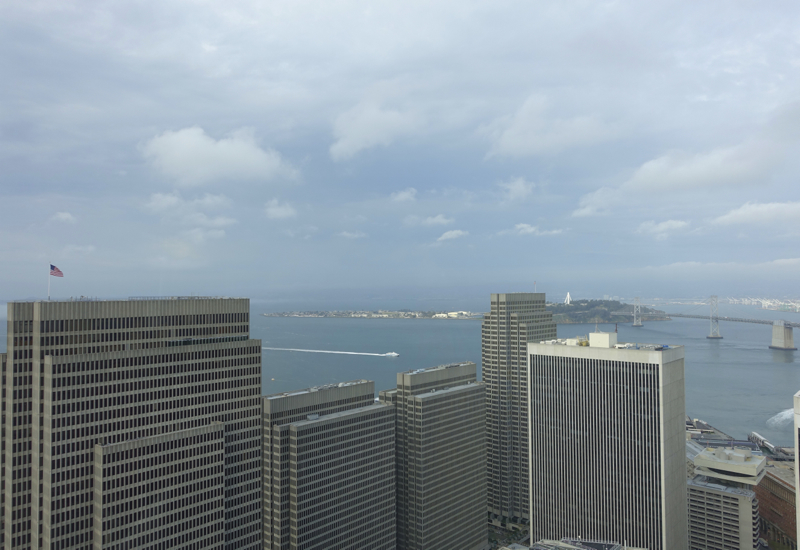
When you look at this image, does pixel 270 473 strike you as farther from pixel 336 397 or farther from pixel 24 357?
pixel 24 357

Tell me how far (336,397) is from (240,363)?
87.1 ft

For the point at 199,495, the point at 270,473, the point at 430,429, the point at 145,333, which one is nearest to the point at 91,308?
the point at 145,333

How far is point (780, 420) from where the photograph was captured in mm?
145500

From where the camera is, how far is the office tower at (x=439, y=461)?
276 feet

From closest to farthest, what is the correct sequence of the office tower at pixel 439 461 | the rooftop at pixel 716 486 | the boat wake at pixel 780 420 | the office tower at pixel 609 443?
1. the office tower at pixel 609 443
2. the rooftop at pixel 716 486
3. the office tower at pixel 439 461
4. the boat wake at pixel 780 420

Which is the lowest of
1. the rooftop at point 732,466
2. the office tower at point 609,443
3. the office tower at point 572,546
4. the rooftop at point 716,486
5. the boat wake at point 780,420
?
the boat wake at point 780,420

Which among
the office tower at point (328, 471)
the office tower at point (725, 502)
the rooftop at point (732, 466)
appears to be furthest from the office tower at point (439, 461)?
the rooftop at point (732, 466)

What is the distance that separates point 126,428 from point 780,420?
167998mm

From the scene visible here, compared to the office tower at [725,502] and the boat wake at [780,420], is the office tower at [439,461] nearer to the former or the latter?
the office tower at [725,502]

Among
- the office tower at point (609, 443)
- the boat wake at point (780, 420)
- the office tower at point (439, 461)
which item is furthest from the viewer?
the boat wake at point (780, 420)

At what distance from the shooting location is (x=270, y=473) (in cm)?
6756

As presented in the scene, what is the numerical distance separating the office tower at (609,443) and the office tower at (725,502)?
22588 mm

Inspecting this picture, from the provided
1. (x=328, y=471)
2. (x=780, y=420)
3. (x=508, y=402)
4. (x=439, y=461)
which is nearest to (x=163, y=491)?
(x=328, y=471)

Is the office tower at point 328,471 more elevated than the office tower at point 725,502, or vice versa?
the office tower at point 328,471
